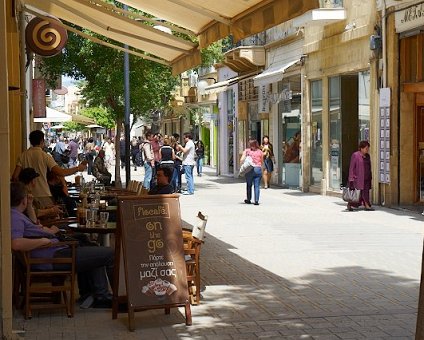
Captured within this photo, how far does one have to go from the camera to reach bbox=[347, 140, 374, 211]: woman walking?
1984 cm

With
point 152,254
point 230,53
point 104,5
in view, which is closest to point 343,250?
point 104,5

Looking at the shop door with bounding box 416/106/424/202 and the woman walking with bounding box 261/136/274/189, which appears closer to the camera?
the shop door with bounding box 416/106/424/202

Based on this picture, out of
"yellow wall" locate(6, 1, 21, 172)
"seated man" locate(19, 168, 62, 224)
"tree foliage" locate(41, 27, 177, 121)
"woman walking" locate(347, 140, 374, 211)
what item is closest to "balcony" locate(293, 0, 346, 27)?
"woman walking" locate(347, 140, 374, 211)

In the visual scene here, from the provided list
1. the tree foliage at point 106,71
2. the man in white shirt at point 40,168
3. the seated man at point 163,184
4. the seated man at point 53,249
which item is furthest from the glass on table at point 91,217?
the tree foliage at point 106,71

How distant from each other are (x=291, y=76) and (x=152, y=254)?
22157 mm

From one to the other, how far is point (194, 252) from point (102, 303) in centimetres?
103

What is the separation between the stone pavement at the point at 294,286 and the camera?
7852 mm

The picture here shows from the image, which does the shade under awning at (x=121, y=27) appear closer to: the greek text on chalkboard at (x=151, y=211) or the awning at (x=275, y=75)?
the greek text on chalkboard at (x=151, y=211)

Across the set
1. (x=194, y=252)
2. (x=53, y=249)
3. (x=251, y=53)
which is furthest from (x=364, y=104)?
(x=53, y=249)

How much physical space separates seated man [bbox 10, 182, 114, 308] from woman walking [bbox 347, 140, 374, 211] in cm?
1188

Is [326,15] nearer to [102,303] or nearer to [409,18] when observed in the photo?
[409,18]

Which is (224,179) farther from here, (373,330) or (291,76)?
(373,330)

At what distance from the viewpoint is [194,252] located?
8.80m

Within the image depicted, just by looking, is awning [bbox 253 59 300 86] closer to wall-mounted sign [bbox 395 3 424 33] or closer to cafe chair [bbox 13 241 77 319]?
wall-mounted sign [bbox 395 3 424 33]
